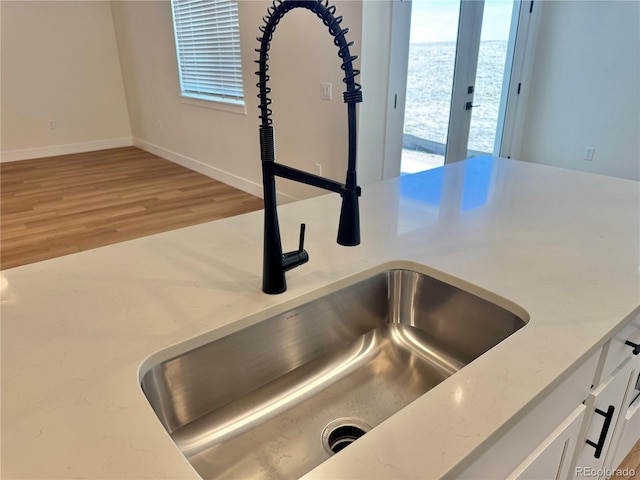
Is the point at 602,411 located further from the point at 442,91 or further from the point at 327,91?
the point at 442,91

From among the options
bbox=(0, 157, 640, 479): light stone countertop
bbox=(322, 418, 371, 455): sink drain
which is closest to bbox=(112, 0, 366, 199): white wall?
bbox=(0, 157, 640, 479): light stone countertop

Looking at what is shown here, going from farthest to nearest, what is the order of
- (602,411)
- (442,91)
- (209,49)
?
(209,49)
(442,91)
(602,411)

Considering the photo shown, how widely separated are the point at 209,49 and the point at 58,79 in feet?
8.67

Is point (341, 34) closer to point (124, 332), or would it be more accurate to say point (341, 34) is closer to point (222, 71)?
point (124, 332)

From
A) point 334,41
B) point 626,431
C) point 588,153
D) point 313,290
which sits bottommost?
point 626,431

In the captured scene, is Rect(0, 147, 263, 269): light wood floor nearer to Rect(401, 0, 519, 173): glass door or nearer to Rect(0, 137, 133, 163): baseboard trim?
Rect(0, 137, 133, 163): baseboard trim

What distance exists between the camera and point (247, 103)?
419 centimetres

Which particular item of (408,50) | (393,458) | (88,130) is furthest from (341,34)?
(88,130)

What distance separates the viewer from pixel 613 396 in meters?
0.99

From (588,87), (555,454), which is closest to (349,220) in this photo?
(555,454)

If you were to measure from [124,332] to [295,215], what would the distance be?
2.13 feet

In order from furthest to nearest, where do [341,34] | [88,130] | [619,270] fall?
[88,130] → [619,270] → [341,34]

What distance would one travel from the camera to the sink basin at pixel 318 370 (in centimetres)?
80

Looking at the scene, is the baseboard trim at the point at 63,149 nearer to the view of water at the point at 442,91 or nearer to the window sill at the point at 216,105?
the window sill at the point at 216,105
